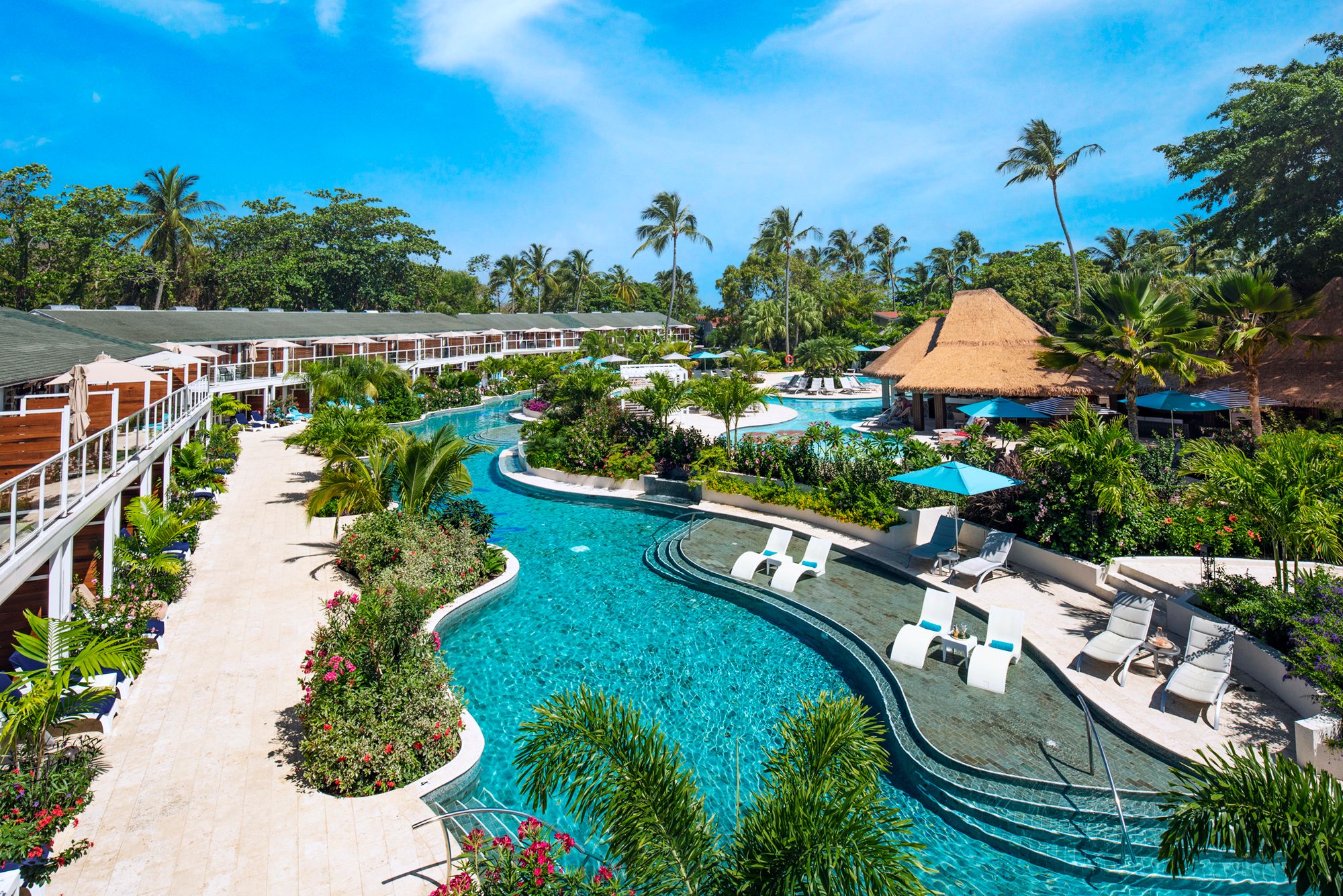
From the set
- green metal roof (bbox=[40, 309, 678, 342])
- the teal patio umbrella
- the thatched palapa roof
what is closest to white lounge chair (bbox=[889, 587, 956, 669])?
the teal patio umbrella

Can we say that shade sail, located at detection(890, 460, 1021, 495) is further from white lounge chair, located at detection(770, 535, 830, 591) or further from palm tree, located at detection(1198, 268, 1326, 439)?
palm tree, located at detection(1198, 268, 1326, 439)

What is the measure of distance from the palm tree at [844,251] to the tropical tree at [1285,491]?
67796mm

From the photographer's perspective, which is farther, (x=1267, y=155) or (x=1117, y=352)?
(x=1267, y=155)

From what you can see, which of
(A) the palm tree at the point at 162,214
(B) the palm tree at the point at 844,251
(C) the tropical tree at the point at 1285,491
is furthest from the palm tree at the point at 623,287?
(C) the tropical tree at the point at 1285,491

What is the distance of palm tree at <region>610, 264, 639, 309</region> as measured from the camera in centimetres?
8083

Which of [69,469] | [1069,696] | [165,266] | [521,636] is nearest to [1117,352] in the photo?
[1069,696]

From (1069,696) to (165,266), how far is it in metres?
51.5

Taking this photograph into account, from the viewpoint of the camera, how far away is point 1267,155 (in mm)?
20297

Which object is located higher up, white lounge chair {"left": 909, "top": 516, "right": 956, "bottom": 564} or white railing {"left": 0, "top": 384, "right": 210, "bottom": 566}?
white railing {"left": 0, "top": 384, "right": 210, "bottom": 566}

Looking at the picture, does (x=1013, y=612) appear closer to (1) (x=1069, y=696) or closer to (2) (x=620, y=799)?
(1) (x=1069, y=696)

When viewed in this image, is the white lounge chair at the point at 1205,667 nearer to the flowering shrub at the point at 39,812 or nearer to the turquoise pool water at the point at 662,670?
the turquoise pool water at the point at 662,670

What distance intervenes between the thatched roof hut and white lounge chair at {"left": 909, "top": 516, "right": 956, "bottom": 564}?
12406 millimetres

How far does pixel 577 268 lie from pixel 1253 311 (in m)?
67.0

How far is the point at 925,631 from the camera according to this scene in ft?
29.8
